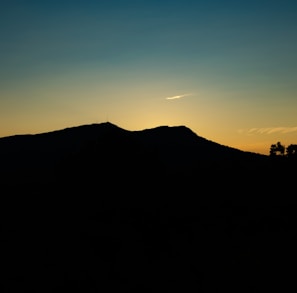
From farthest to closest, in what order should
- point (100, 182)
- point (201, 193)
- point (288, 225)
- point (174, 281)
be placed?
point (201, 193) → point (288, 225) → point (100, 182) → point (174, 281)

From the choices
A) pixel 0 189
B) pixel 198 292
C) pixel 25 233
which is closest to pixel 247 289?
pixel 198 292

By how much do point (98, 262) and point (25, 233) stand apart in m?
11.4

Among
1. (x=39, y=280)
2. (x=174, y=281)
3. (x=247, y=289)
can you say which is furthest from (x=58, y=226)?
(x=247, y=289)

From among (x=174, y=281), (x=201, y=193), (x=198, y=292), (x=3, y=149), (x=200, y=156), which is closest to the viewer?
(x=198, y=292)

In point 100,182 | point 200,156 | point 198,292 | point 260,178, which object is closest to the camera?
point 198,292

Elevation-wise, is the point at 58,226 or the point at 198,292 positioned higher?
the point at 58,226

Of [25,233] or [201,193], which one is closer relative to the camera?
[25,233]

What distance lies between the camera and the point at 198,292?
80.1 feet

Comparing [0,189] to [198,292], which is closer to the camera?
[198,292]

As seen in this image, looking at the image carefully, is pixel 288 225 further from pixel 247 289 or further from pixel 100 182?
pixel 100 182

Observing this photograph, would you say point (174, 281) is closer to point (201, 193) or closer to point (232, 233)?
point (232, 233)

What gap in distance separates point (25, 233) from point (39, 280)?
28.4 ft

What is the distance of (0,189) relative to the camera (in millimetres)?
52000

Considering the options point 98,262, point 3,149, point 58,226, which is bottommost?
point 98,262
